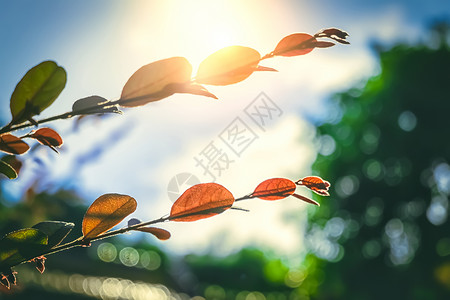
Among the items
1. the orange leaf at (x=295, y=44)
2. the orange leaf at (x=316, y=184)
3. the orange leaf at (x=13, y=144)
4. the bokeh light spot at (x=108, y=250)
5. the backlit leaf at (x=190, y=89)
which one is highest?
the orange leaf at (x=295, y=44)

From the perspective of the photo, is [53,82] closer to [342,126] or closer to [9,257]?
[9,257]

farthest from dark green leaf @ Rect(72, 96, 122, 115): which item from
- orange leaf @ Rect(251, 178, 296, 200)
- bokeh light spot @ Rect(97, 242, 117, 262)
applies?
bokeh light spot @ Rect(97, 242, 117, 262)

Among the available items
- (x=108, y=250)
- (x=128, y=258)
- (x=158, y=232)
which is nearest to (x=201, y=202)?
(x=158, y=232)

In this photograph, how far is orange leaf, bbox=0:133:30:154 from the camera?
0.48 m

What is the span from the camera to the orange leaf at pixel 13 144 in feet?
1.59

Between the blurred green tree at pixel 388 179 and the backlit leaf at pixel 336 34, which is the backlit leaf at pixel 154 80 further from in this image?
the blurred green tree at pixel 388 179

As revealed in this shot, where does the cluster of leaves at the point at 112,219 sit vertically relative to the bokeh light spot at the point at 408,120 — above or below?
below

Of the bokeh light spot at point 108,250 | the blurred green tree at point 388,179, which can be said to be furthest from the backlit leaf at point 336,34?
the bokeh light spot at point 108,250

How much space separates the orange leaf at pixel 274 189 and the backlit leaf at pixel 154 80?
0.56ft

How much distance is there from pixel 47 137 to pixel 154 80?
171 mm

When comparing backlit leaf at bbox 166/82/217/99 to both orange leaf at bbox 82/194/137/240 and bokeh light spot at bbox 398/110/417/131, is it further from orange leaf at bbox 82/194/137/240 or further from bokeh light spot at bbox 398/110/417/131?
bokeh light spot at bbox 398/110/417/131

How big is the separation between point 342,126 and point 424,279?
19.3 ft

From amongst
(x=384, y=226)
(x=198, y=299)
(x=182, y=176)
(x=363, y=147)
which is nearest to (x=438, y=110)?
(x=363, y=147)

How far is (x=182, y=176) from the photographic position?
3.15 feet
